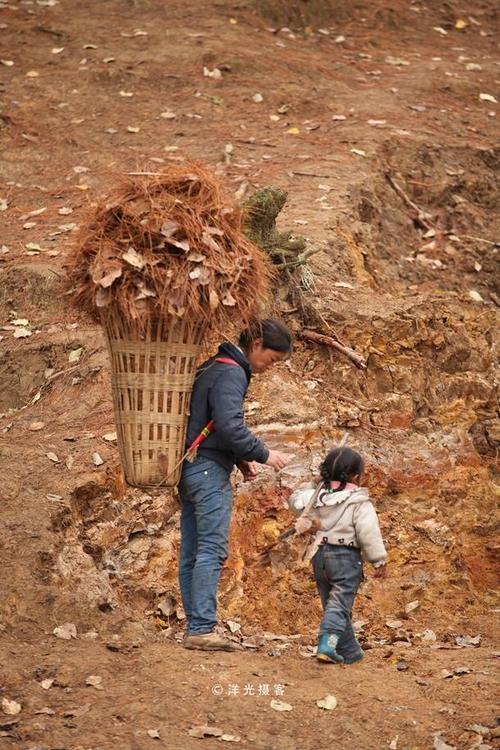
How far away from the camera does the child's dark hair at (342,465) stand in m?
5.73

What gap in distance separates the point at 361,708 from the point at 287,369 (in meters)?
3.70

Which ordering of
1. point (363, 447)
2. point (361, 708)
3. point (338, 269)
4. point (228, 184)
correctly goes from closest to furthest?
1. point (361, 708)
2. point (363, 447)
3. point (338, 269)
4. point (228, 184)

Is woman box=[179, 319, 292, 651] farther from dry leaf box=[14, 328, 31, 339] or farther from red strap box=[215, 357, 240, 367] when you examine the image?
dry leaf box=[14, 328, 31, 339]

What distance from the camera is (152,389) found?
5.43 m

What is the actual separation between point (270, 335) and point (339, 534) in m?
1.16

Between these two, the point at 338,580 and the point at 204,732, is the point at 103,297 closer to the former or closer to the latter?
the point at 338,580

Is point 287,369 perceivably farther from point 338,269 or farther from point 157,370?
point 157,370

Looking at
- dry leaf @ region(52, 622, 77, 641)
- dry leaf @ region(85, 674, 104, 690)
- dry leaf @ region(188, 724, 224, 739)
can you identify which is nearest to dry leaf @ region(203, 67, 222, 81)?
dry leaf @ region(52, 622, 77, 641)

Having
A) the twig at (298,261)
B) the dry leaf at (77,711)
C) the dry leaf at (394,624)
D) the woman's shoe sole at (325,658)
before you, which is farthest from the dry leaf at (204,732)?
the twig at (298,261)

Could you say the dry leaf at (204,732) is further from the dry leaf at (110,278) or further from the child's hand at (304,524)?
the dry leaf at (110,278)

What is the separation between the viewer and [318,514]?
5.80m

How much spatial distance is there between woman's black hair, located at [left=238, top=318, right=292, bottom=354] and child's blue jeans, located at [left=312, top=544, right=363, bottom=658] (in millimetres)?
1134

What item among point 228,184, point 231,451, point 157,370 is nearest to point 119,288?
point 157,370

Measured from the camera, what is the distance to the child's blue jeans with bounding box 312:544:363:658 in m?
5.70
